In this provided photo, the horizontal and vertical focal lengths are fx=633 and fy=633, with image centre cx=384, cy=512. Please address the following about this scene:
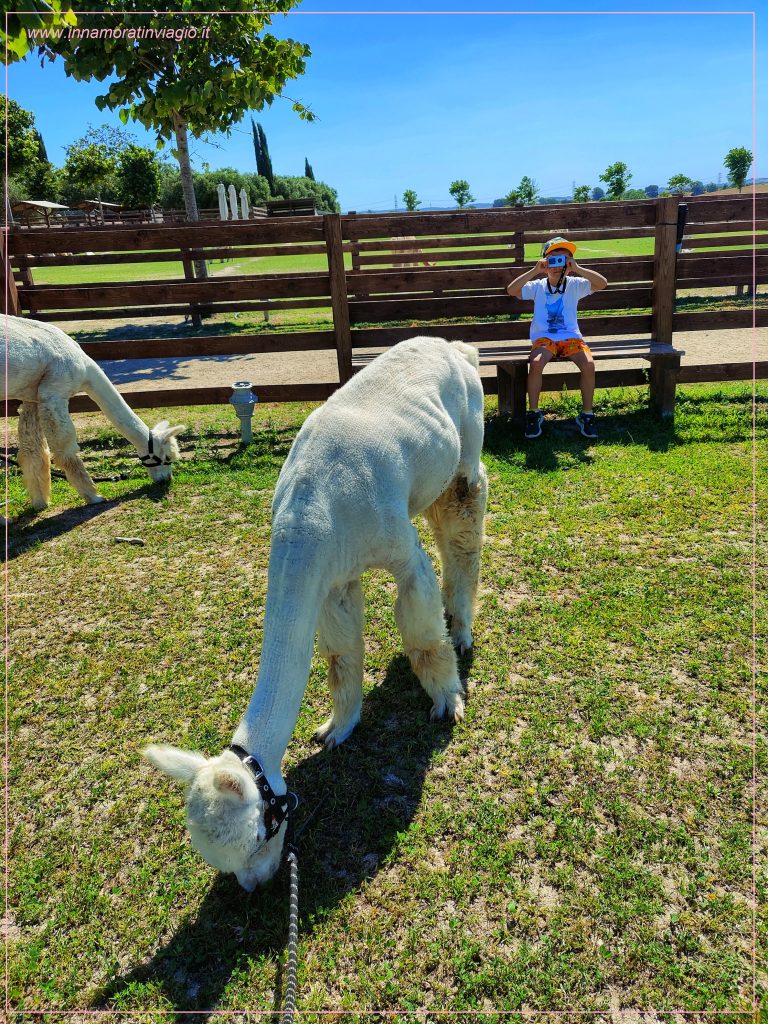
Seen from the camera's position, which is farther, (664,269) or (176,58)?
(176,58)

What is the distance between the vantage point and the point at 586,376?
23.5ft

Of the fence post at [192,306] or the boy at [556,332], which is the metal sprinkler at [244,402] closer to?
the boy at [556,332]

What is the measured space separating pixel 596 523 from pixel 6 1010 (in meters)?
4.70

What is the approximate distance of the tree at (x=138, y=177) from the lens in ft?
152

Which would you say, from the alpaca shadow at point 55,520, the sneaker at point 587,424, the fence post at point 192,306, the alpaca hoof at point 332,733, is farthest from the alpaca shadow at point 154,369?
the alpaca hoof at point 332,733

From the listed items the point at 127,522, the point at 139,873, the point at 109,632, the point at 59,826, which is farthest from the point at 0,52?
the point at 139,873

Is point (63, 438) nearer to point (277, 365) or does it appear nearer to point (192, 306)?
point (277, 365)

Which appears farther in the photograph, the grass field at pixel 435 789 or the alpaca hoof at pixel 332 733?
the alpaca hoof at pixel 332 733

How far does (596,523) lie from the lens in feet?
17.5

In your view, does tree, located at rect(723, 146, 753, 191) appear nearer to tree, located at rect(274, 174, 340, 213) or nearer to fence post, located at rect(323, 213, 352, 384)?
tree, located at rect(274, 174, 340, 213)

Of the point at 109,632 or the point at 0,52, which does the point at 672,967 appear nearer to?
the point at 109,632

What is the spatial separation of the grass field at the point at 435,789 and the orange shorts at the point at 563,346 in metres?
2.33

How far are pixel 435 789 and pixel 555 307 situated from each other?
576 cm

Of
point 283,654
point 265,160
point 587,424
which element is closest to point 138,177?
point 265,160
